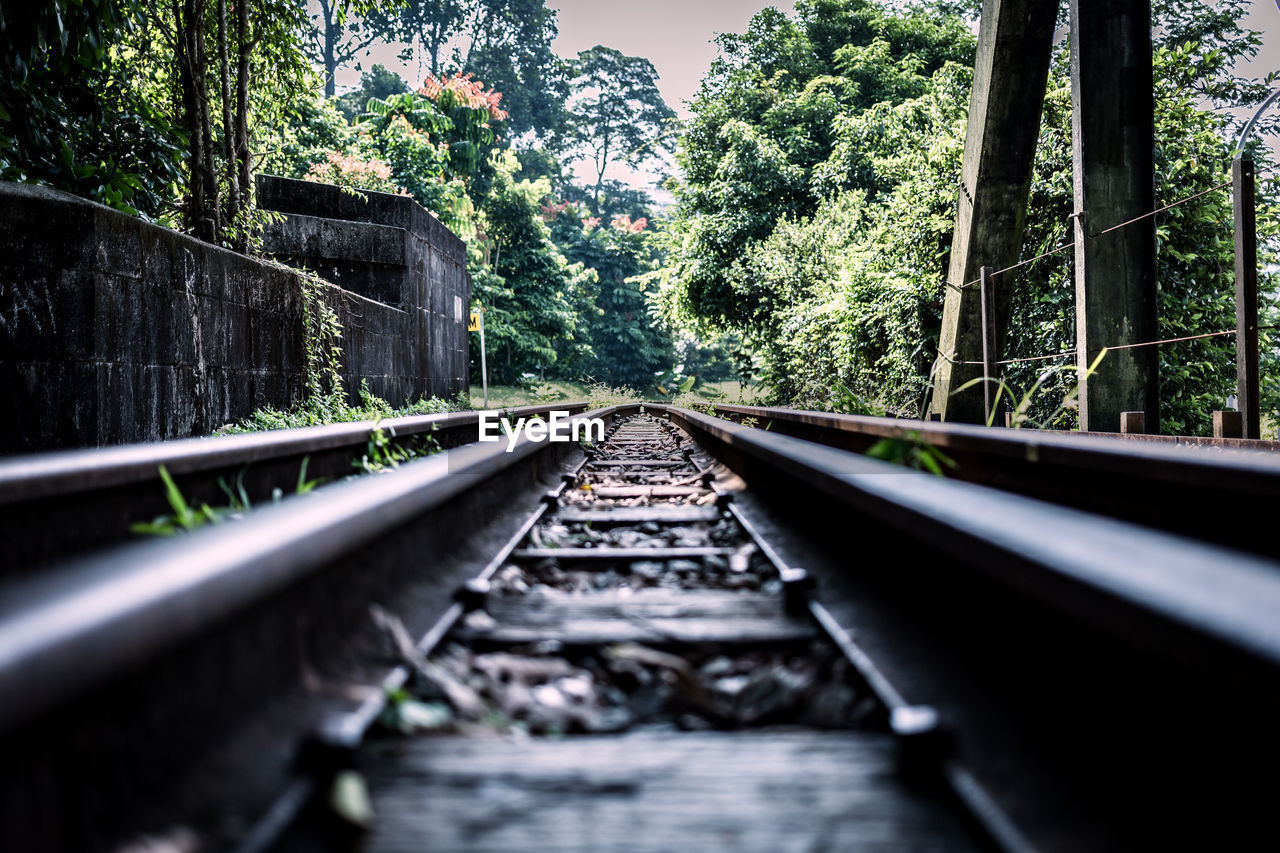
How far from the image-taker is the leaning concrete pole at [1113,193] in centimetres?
473

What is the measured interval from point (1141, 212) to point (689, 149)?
20.3m

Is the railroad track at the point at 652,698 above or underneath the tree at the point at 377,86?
underneath

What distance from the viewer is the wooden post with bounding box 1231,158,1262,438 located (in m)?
3.62

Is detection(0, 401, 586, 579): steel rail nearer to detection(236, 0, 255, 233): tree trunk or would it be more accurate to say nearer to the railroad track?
the railroad track

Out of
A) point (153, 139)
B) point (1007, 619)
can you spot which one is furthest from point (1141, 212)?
point (153, 139)

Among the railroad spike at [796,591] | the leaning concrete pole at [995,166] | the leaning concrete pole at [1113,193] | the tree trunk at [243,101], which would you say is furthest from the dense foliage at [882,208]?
the tree trunk at [243,101]

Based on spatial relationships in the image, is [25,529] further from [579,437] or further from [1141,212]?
[579,437]

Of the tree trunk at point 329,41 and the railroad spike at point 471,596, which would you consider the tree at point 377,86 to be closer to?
the tree trunk at point 329,41

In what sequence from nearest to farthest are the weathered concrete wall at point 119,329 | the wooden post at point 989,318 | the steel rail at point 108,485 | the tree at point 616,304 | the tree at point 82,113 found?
the steel rail at point 108,485 < the weathered concrete wall at point 119,329 < the wooden post at point 989,318 < the tree at point 82,113 < the tree at point 616,304

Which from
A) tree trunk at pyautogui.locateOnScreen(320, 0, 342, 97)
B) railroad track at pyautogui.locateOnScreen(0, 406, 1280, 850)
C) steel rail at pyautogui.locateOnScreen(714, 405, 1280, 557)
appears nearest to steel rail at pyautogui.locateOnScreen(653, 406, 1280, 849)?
railroad track at pyautogui.locateOnScreen(0, 406, 1280, 850)

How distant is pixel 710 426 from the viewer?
7.22m

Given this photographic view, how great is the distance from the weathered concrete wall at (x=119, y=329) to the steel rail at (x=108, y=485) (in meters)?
1.89
